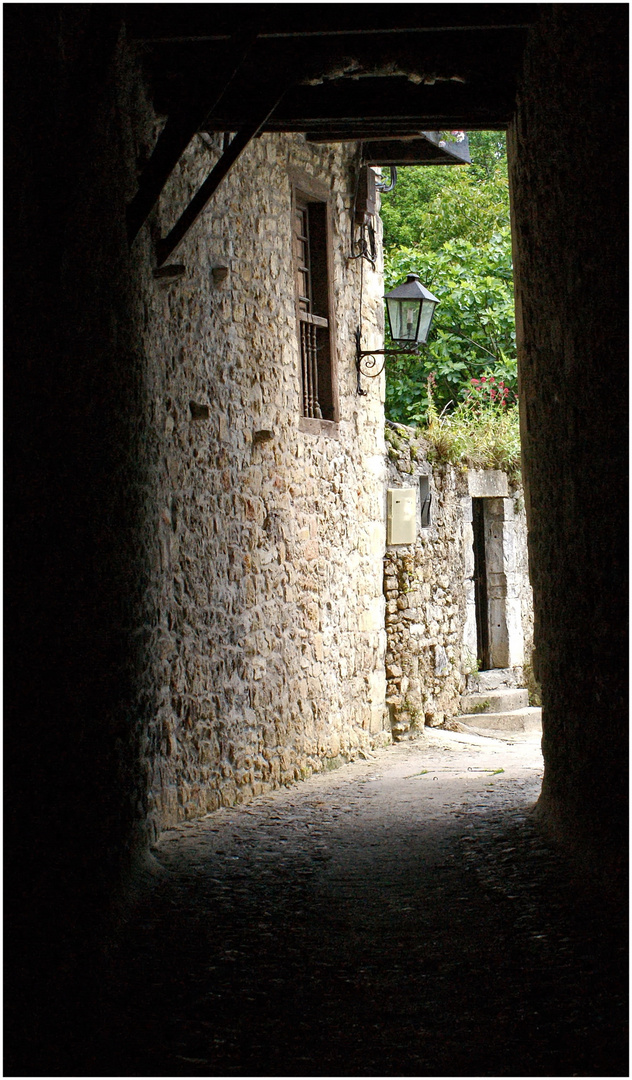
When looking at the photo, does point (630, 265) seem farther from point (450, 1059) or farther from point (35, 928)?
point (35, 928)

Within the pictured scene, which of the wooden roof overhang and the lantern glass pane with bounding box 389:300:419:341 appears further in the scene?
the lantern glass pane with bounding box 389:300:419:341

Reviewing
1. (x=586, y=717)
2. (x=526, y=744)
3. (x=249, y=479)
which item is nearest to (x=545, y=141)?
(x=586, y=717)

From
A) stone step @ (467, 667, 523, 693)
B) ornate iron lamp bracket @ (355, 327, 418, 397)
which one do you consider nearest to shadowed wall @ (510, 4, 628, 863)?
ornate iron lamp bracket @ (355, 327, 418, 397)

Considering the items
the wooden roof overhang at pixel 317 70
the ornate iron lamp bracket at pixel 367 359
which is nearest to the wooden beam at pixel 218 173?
the wooden roof overhang at pixel 317 70

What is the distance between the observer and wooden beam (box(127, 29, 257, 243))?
14.6ft

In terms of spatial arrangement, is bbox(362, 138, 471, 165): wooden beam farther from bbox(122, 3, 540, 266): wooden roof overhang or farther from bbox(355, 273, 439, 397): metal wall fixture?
bbox(122, 3, 540, 266): wooden roof overhang

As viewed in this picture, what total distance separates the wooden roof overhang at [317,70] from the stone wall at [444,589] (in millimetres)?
3695

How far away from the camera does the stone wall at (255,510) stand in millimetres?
5434

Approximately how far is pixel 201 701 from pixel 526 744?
4.05m

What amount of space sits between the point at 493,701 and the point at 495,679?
13.4 inches

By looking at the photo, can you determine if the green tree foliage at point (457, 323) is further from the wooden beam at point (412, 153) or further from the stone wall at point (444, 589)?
the wooden beam at point (412, 153)

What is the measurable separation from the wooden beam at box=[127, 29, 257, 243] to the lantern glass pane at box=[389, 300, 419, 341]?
4.08 meters

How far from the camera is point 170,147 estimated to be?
4.56 m

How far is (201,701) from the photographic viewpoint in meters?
5.68
